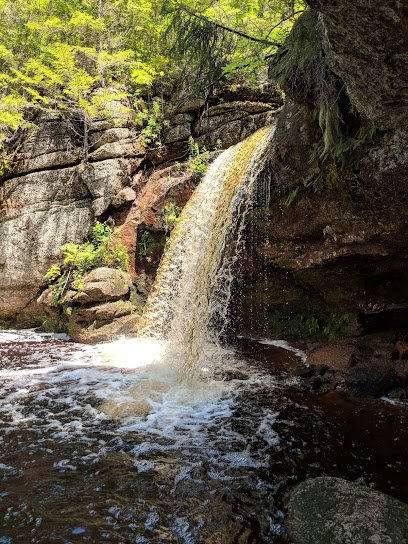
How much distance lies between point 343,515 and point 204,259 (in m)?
5.35

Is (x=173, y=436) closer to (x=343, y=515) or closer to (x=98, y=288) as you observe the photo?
(x=343, y=515)

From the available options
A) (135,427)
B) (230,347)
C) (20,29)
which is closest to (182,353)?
(230,347)

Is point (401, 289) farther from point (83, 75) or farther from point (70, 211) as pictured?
point (83, 75)

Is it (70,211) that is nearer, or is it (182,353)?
(182,353)

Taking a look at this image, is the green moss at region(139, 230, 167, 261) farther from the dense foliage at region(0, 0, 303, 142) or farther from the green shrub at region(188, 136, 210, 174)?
the dense foliage at region(0, 0, 303, 142)

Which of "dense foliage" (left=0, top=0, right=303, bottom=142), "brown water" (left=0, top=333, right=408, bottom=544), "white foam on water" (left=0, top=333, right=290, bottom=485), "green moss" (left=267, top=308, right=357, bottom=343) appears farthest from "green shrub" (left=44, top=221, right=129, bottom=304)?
"green moss" (left=267, top=308, right=357, bottom=343)

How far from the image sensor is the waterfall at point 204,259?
6.95 m

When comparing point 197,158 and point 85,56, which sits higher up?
point 85,56

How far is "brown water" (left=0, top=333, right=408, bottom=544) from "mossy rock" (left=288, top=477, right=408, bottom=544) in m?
0.14

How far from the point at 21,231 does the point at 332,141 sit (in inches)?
367

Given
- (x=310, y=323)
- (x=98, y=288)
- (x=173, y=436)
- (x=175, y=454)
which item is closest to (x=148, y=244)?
(x=98, y=288)

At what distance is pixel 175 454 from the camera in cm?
340

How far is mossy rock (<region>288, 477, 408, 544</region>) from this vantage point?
227cm

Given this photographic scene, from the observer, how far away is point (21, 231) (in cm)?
1060
